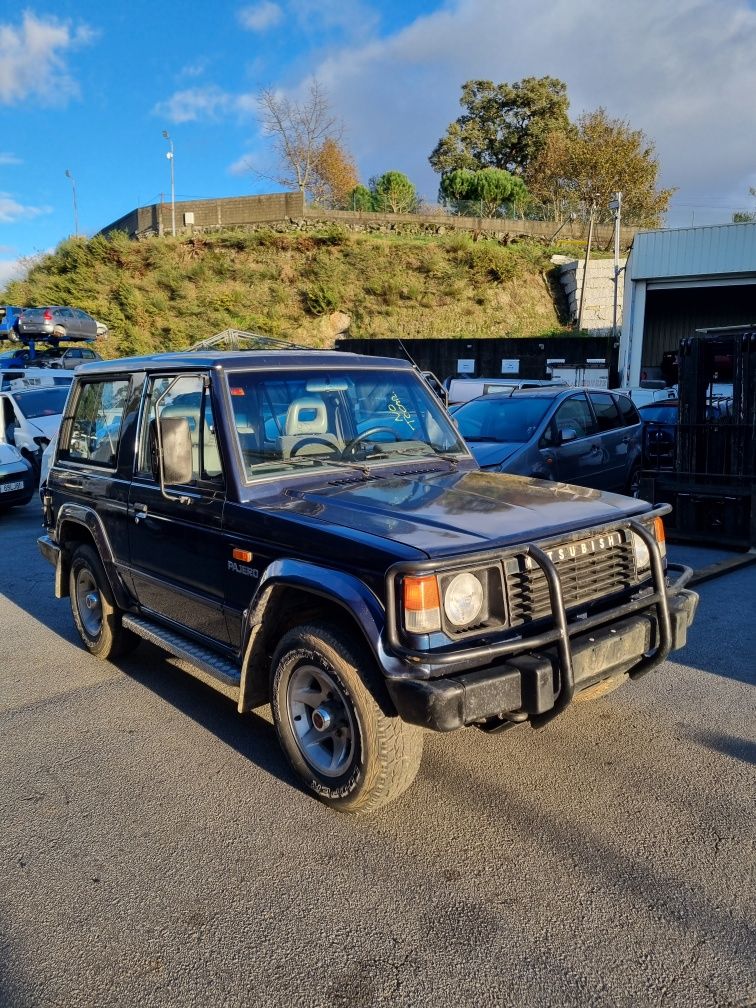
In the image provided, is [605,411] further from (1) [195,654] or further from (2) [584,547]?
(1) [195,654]

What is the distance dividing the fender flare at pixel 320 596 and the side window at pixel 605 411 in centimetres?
691

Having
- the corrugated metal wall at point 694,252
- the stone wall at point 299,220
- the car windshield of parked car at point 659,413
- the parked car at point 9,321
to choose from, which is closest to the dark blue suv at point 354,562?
the car windshield of parked car at point 659,413

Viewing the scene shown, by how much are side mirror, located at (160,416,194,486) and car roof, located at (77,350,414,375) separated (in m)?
0.40

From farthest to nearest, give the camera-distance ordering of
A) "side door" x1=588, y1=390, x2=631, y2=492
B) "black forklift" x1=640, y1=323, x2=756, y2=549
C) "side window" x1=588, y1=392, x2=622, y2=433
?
"side window" x1=588, y1=392, x2=622, y2=433
"side door" x1=588, y1=390, x2=631, y2=492
"black forklift" x1=640, y1=323, x2=756, y2=549

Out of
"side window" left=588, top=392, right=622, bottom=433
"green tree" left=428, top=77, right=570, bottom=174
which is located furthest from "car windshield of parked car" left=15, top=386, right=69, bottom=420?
"green tree" left=428, top=77, right=570, bottom=174

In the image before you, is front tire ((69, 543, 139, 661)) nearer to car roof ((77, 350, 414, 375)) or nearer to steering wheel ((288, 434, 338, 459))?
car roof ((77, 350, 414, 375))

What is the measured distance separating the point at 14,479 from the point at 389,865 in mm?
9657

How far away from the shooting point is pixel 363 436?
14.1 ft

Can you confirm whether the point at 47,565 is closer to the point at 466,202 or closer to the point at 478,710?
the point at 478,710

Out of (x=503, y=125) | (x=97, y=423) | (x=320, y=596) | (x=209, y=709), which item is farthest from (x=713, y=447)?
(x=503, y=125)

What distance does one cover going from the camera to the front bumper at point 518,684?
2.75 metres

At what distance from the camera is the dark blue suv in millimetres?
2900

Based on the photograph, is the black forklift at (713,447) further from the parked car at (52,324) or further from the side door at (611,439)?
the parked car at (52,324)

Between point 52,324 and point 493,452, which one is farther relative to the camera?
point 52,324
